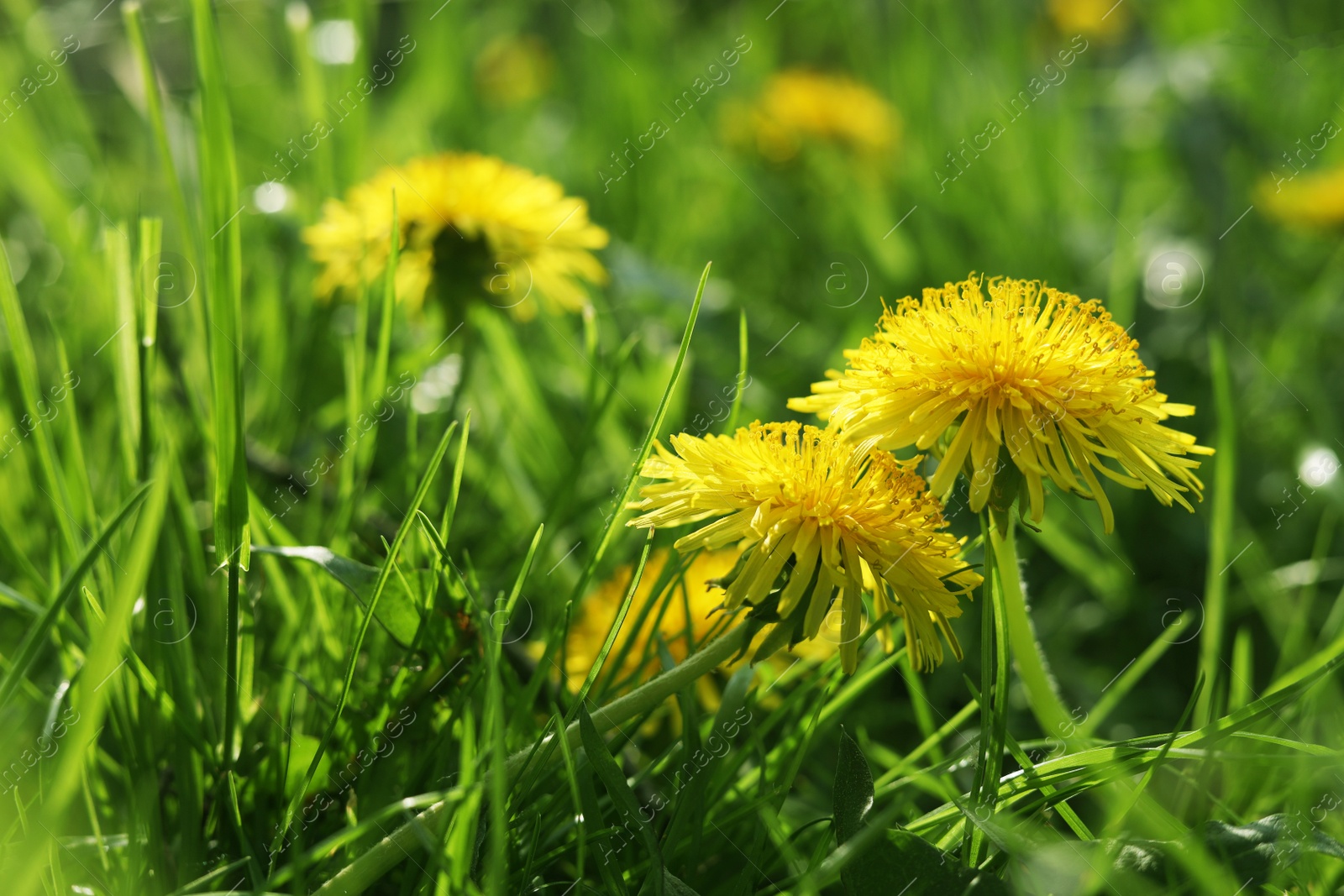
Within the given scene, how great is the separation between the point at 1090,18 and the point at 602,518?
186cm

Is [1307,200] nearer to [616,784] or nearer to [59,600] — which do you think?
[616,784]

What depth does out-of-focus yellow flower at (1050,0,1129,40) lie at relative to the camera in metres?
2.09

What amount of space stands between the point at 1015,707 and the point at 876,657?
0.25m

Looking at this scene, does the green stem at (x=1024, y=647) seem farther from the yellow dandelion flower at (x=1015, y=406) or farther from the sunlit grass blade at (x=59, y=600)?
the sunlit grass blade at (x=59, y=600)

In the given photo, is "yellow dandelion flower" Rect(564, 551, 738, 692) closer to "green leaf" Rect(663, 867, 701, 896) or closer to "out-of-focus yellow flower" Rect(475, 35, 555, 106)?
"green leaf" Rect(663, 867, 701, 896)

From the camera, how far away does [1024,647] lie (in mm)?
546

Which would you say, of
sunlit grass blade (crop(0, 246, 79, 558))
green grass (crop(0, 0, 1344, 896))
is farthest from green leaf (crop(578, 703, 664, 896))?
sunlit grass blade (crop(0, 246, 79, 558))

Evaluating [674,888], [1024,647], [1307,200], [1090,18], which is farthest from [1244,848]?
[1090,18]

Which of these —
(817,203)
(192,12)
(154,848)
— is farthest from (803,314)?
(154,848)

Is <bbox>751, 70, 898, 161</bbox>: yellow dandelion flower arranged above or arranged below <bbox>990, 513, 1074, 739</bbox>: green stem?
above

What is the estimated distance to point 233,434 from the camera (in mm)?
507

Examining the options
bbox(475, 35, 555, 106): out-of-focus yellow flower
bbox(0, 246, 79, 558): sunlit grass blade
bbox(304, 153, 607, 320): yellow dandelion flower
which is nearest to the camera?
bbox(0, 246, 79, 558): sunlit grass blade

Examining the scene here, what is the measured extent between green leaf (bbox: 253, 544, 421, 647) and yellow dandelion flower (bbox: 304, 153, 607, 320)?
390mm

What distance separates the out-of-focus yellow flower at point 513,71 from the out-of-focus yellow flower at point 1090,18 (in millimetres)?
Result: 1109
